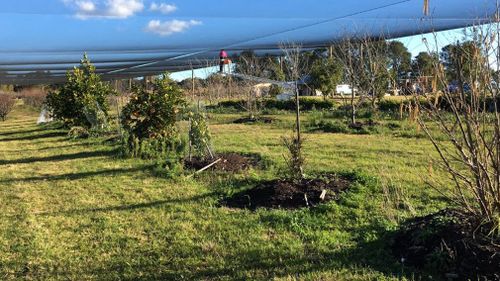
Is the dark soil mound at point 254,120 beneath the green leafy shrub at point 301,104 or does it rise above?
beneath

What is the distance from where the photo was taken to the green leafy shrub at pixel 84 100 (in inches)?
488

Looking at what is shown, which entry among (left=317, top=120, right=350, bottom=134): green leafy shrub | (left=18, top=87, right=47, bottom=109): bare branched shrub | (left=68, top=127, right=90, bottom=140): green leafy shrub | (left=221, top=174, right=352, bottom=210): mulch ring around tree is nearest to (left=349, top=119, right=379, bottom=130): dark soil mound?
(left=317, top=120, right=350, bottom=134): green leafy shrub

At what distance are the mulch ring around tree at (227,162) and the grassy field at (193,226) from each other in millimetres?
333

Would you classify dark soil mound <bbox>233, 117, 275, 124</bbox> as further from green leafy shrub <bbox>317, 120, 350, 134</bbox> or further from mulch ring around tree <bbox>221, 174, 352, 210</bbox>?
mulch ring around tree <bbox>221, 174, 352, 210</bbox>

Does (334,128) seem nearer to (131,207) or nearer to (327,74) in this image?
(131,207)

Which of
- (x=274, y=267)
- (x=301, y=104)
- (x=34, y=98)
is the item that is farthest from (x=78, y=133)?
(x=34, y=98)

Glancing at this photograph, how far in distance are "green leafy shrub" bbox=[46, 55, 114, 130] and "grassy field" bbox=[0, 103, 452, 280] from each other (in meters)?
5.05

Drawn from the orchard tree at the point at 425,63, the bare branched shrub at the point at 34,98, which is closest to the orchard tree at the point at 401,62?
the orchard tree at the point at 425,63

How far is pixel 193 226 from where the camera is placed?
436 cm

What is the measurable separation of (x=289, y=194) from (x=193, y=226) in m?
1.17

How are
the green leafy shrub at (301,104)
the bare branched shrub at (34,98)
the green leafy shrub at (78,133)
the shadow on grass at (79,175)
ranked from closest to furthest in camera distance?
the shadow on grass at (79,175)
the green leafy shrub at (78,133)
the green leafy shrub at (301,104)
the bare branched shrub at (34,98)

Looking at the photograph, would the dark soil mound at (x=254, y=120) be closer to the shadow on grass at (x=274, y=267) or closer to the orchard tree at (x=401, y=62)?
the orchard tree at (x=401, y=62)

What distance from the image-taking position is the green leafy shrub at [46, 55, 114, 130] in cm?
1240

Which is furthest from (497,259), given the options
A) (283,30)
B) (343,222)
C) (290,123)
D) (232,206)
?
(290,123)
